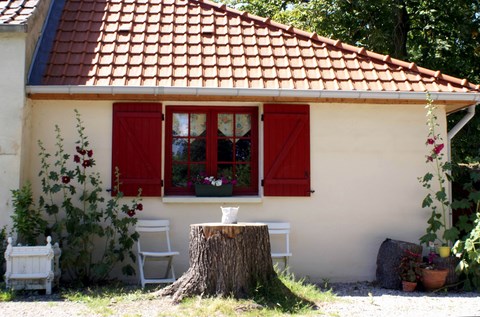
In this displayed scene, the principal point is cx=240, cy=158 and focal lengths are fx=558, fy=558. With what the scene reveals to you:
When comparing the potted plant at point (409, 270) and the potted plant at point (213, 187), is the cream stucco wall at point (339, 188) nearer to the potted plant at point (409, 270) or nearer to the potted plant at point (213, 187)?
the potted plant at point (213, 187)

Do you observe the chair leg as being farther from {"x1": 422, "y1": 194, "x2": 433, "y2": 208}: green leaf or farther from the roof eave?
{"x1": 422, "y1": 194, "x2": 433, "y2": 208}: green leaf

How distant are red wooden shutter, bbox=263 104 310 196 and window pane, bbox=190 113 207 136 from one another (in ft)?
3.01

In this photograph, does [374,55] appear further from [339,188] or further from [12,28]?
[12,28]

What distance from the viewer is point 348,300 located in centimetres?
651

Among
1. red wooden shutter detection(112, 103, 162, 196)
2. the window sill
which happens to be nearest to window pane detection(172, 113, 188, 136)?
red wooden shutter detection(112, 103, 162, 196)

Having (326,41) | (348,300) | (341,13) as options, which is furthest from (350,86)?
(341,13)

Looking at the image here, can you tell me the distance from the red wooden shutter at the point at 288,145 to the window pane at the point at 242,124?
1.37ft

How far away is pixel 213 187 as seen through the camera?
25.8 feet

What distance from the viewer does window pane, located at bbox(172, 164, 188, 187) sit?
813cm

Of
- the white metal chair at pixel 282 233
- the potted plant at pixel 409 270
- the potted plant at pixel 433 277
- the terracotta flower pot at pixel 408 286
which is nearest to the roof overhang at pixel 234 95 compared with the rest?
the white metal chair at pixel 282 233

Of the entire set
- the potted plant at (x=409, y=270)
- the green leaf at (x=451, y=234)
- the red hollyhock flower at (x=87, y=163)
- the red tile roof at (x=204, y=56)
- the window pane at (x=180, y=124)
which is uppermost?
the red tile roof at (x=204, y=56)

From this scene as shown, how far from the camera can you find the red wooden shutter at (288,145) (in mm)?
7875

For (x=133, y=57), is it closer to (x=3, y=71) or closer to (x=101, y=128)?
(x=101, y=128)

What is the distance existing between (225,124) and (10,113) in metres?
2.94
